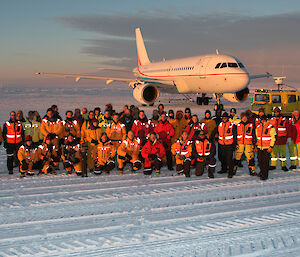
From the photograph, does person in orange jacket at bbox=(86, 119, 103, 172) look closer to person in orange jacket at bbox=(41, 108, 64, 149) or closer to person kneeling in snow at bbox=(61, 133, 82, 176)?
person kneeling in snow at bbox=(61, 133, 82, 176)

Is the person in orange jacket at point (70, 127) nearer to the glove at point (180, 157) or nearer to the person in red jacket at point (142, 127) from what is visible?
the person in red jacket at point (142, 127)

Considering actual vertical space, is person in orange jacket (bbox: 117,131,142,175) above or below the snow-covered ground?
above

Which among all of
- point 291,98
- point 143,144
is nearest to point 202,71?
point 291,98

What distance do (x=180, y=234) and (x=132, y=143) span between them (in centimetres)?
409

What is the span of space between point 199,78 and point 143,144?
52.6 feet

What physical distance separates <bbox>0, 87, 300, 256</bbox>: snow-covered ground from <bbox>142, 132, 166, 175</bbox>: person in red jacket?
468mm

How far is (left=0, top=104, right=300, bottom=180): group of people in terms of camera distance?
28.3 ft

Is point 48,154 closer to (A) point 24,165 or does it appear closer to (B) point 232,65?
(A) point 24,165

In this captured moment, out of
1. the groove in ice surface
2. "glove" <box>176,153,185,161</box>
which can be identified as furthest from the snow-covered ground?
"glove" <box>176,153,185,161</box>

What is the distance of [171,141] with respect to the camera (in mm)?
9742

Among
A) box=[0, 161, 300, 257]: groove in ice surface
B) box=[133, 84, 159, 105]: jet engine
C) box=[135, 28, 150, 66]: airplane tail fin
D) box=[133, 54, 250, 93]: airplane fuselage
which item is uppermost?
box=[135, 28, 150, 66]: airplane tail fin

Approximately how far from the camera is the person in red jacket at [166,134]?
951 centimetres

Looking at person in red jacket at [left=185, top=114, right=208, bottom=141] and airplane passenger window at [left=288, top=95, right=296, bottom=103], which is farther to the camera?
airplane passenger window at [left=288, top=95, right=296, bottom=103]

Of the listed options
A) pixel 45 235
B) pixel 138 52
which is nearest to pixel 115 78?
pixel 138 52
